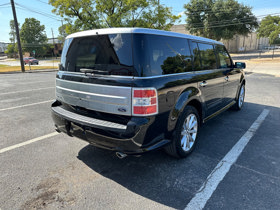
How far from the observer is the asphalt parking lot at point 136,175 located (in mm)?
2297

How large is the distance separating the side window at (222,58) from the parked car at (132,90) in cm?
104

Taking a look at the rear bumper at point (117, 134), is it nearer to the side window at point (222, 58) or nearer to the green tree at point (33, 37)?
the side window at point (222, 58)

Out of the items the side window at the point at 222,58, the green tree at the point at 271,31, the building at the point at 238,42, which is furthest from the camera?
the building at the point at 238,42

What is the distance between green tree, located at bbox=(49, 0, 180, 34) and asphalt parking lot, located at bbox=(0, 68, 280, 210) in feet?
74.8

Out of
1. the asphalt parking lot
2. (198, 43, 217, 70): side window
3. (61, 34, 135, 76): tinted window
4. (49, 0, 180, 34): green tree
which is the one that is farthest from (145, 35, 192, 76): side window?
(49, 0, 180, 34): green tree

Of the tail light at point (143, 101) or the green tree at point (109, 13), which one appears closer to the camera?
the tail light at point (143, 101)

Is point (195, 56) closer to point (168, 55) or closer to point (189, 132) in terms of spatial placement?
point (168, 55)

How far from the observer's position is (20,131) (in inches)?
172

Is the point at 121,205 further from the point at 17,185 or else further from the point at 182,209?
the point at 17,185

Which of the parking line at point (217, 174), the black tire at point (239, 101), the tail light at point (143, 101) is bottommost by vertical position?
the parking line at point (217, 174)

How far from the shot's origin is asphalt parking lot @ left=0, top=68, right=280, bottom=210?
2297mm

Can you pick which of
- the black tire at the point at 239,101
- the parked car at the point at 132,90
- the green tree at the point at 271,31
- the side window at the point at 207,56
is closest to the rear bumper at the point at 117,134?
the parked car at the point at 132,90

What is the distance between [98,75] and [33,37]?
75545 millimetres

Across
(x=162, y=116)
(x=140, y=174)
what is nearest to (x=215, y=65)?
(x=162, y=116)
